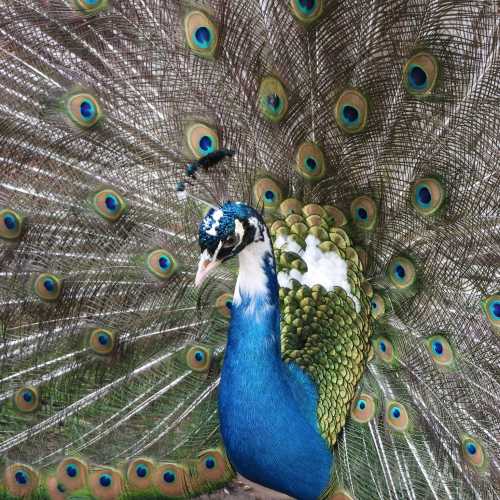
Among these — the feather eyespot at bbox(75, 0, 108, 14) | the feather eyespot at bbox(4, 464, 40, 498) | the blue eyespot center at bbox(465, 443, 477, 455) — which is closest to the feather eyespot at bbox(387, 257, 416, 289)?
the blue eyespot center at bbox(465, 443, 477, 455)

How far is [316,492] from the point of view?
6.19 ft

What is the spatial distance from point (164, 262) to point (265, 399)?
1.82ft

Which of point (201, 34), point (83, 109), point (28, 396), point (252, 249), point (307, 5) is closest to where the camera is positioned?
point (252, 249)

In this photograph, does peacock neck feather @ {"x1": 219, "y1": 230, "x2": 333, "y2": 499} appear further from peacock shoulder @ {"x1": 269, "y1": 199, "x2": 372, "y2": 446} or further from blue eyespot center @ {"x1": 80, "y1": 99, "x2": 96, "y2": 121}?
blue eyespot center @ {"x1": 80, "y1": 99, "x2": 96, "y2": 121}

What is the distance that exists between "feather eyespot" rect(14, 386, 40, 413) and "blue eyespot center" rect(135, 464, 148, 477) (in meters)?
0.36

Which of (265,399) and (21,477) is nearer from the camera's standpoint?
(265,399)

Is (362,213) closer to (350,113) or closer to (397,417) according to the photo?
(350,113)

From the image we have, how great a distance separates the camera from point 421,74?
64.5 inches

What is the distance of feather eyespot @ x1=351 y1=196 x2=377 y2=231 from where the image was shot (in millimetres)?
1934

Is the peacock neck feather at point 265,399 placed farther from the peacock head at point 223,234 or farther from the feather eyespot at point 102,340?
the feather eyespot at point 102,340

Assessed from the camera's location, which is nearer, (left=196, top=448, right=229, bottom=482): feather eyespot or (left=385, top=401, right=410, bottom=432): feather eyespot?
(left=385, top=401, right=410, bottom=432): feather eyespot

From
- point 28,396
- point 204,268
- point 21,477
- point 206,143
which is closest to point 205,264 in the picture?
point 204,268

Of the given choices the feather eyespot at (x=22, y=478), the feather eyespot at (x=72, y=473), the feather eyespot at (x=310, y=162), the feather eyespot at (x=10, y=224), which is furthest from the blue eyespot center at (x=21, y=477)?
the feather eyespot at (x=310, y=162)

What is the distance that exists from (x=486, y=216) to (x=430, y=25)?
1.54ft
